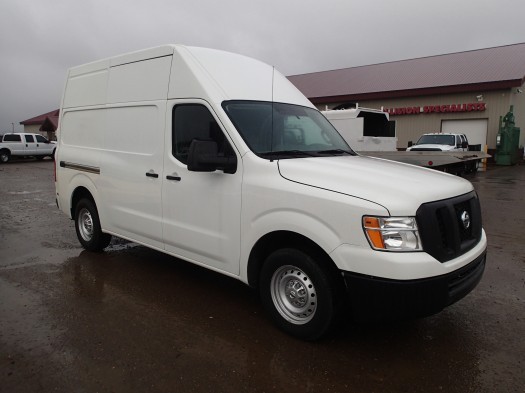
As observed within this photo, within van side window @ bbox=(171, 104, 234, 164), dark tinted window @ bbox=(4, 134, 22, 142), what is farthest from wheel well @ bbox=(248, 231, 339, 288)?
dark tinted window @ bbox=(4, 134, 22, 142)

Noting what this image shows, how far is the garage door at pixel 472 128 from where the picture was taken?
25.2 metres

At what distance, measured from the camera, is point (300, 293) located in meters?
3.47

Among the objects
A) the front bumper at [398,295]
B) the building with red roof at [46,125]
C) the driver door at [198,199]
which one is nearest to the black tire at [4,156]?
the building with red roof at [46,125]

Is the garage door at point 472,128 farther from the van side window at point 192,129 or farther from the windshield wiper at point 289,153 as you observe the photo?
the van side window at point 192,129

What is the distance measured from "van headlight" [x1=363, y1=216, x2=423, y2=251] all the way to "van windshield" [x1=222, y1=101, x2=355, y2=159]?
1.17 meters

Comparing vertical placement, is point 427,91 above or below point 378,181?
above

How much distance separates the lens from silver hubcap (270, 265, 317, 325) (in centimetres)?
340

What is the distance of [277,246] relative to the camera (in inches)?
143

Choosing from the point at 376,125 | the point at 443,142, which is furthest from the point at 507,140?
the point at 376,125

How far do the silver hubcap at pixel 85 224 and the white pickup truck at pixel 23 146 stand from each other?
81.9 feet

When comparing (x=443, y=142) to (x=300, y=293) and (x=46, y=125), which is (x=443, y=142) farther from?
(x=46, y=125)

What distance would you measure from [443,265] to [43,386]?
9.51 ft

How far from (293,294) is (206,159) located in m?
1.35

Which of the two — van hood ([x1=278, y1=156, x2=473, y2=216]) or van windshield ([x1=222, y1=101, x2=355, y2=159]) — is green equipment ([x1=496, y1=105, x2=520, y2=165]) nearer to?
van windshield ([x1=222, y1=101, x2=355, y2=159])
